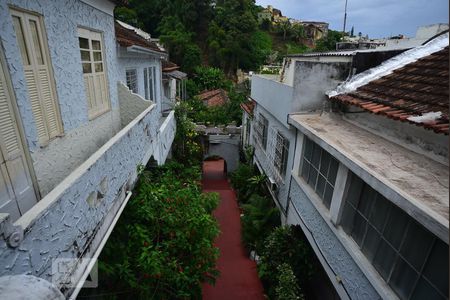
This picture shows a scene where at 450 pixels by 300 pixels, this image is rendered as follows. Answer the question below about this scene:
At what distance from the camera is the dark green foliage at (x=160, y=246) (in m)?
5.05

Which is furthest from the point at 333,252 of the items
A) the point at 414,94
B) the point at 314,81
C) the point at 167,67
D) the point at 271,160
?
the point at 167,67

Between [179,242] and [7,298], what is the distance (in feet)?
12.6

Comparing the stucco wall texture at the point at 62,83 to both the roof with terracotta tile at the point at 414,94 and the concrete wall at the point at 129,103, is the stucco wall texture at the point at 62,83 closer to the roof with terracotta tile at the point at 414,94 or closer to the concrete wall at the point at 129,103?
the concrete wall at the point at 129,103

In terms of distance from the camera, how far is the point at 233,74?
147ft

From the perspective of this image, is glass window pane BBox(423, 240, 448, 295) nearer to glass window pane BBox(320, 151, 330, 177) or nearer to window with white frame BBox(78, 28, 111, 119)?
glass window pane BBox(320, 151, 330, 177)

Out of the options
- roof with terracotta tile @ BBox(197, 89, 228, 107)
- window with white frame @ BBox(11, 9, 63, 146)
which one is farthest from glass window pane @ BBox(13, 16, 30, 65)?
roof with terracotta tile @ BBox(197, 89, 228, 107)

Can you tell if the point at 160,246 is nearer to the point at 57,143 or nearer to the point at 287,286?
the point at 57,143

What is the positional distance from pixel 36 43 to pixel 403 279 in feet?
21.8

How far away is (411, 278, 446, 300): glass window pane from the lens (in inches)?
139

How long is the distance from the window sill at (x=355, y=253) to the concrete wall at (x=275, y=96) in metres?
2.82

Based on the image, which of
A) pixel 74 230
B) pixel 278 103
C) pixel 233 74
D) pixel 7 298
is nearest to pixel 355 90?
pixel 278 103

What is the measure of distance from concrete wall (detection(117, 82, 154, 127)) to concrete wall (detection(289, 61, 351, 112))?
14.8 ft

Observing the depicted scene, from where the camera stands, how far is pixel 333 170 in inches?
240

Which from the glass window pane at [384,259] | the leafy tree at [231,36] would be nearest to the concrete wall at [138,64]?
the glass window pane at [384,259]
